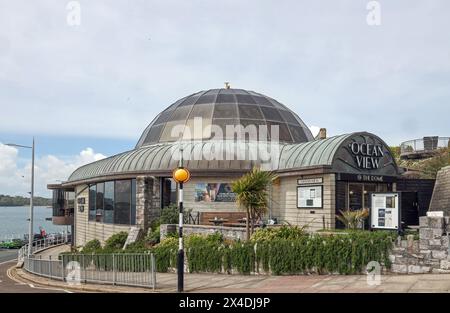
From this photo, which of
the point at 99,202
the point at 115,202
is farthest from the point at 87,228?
the point at 115,202

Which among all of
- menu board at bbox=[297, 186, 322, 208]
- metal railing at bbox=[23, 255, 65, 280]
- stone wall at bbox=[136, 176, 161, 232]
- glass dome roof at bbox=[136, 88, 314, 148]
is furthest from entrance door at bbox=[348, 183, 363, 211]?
metal railing at bbox=[23, 255, 65, 280]

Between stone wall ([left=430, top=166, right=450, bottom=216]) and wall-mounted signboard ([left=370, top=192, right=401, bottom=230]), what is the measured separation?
7.34m

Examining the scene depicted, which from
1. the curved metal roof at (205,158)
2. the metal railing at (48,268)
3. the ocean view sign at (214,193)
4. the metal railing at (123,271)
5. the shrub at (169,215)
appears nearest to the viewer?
the metal railing at (123,271)

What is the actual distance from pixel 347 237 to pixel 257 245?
3.47m

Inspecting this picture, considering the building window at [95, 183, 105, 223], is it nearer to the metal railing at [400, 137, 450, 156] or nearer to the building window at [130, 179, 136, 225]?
the building window at [130, 179, 136, 225]

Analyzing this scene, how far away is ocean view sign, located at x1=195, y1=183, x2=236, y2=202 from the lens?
29922 mm

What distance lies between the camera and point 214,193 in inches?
1180

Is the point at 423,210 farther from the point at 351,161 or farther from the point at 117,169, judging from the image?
the point at 117,169

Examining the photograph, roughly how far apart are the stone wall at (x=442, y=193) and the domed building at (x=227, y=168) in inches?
92.7

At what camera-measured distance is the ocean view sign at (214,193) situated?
29922 mm

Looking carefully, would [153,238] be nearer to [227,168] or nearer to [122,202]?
[227,168]

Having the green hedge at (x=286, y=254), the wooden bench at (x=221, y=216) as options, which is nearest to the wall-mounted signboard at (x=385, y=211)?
the green hedge at (x=286, y=254)

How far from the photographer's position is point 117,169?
32.9 metres

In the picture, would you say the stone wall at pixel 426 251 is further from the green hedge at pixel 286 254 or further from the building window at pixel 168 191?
the building window at pixel 168 191
